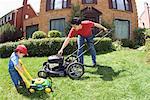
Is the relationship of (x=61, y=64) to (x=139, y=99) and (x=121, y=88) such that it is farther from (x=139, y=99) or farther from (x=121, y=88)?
(x=139, y=99)

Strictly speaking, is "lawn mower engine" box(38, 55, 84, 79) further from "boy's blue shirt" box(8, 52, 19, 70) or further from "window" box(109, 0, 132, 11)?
"window" box(109, 0, 132, 11)

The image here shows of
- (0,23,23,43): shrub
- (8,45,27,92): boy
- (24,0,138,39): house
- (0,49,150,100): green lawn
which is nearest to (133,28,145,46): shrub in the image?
(24,0,138,39): house

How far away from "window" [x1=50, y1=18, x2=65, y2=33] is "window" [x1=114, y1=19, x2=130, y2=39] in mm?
4916

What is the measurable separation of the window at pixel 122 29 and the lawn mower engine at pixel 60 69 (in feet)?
71.6

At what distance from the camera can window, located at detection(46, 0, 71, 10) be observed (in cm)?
3263

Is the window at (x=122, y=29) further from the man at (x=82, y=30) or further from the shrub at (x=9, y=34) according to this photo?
the man at (x=82, y=30)

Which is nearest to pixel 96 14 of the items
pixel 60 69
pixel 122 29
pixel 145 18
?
pixel 122 29

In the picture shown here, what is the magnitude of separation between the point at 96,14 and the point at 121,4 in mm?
3505

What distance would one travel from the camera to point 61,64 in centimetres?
1109

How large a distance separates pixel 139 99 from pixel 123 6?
2638 centimetres

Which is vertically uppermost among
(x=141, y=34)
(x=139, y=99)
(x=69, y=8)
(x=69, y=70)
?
(x=69, y=8)

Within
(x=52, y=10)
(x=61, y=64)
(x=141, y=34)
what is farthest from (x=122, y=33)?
(x=61, y=64)

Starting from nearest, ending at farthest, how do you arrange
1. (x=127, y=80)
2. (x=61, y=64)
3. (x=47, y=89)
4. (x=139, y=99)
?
1. (x=139, y=99)
2. (x=47, y=89)
3. (x=127, y=80)
4. (x=61, y=64)

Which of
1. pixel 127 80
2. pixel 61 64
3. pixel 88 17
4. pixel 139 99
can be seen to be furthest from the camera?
pixel 88 17
